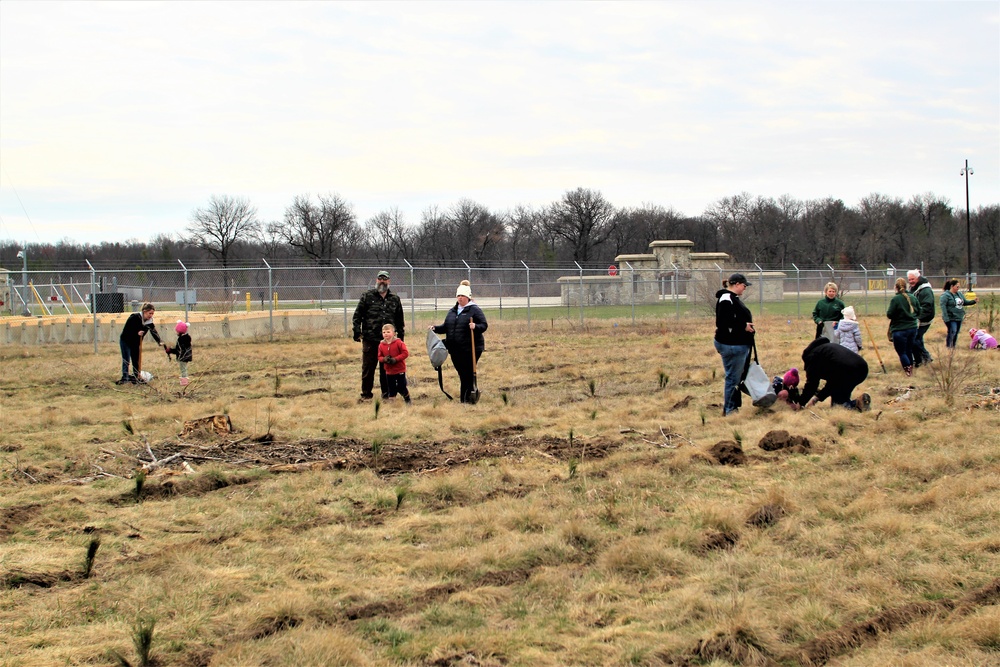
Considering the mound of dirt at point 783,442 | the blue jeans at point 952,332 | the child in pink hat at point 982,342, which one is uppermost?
the blue jeans at point 952,332

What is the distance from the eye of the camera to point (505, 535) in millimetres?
5488

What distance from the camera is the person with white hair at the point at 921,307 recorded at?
13.1m

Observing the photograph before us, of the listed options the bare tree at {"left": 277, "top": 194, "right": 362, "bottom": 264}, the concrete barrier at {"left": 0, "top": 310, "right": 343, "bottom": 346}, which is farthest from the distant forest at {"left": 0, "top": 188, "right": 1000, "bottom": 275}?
the concrete barrier at {"left": 0, "top": 310, "right": 343, "bottom": 346}

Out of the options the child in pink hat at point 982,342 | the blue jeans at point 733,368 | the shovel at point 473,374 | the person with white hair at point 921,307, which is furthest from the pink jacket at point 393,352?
the child in pink hat at point 982,342

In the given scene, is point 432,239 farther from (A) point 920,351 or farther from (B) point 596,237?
(A) point 920,351

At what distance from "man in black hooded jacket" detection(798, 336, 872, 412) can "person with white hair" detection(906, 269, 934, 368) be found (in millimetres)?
4098

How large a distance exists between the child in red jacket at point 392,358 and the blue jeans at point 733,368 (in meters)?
3.86

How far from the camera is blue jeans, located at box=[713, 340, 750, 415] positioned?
31.6 feet

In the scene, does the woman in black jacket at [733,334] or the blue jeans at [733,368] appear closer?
the woman in black jacket at [733,334]

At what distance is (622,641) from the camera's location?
3936mm

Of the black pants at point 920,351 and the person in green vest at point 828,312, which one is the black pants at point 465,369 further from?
the black pants at point 920,351

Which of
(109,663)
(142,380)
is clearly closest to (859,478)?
(109,663)

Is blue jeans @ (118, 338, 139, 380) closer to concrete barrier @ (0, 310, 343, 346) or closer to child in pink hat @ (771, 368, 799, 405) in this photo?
concrete barrier @ (0, 310, 343, 346)

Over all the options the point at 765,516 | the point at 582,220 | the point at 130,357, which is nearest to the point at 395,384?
the point at 130,357
